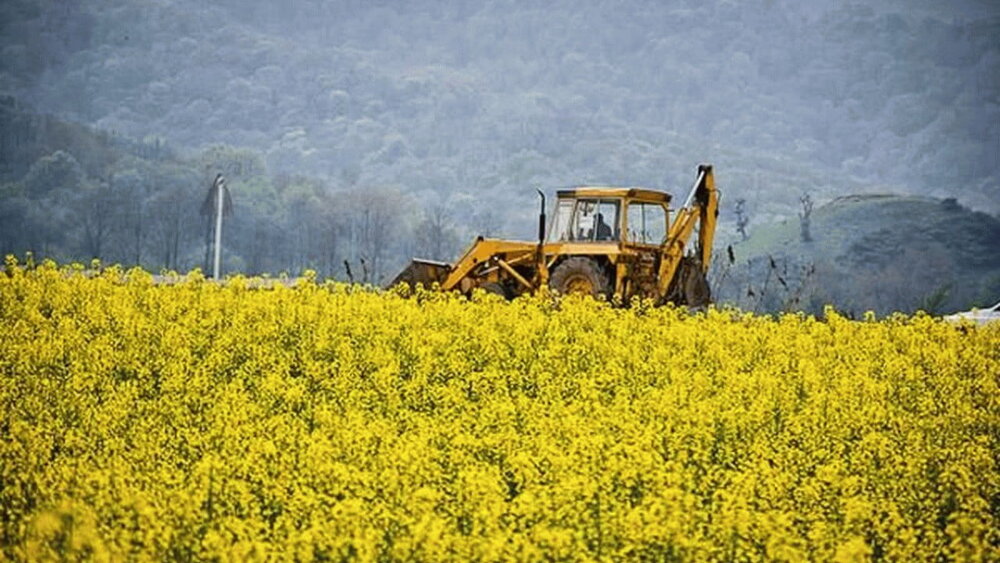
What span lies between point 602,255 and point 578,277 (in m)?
0.69

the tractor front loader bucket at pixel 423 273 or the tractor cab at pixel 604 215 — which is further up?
the tractor cab at pixel 604 215

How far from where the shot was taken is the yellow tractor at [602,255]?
78.4 ft

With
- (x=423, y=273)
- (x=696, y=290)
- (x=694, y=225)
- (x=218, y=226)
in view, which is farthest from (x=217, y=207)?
(x=696, y=290)

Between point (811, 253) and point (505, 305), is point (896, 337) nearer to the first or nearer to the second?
point (505, 305)

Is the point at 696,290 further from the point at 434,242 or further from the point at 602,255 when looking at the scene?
the point at 434,242

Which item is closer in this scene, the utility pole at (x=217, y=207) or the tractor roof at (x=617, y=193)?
the tractor roof at (x=617, y=193)

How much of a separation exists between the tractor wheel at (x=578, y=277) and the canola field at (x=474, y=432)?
4090 mm

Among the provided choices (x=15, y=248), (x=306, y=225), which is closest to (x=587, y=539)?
(x=15, y=248)

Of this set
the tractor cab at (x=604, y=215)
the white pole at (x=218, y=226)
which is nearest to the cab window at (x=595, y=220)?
the tractor cab at (x=604, y=215)

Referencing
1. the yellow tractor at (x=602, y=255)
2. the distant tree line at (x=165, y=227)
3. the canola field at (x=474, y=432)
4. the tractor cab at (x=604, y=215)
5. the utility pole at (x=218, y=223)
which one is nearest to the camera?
the canola field at (x=474, y=432)

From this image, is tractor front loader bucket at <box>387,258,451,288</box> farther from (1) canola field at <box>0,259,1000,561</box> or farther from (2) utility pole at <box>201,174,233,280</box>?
(2) utility pole at <box>201,174,233,280</box>

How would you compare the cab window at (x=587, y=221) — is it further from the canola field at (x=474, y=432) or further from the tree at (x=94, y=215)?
the tree at (x=94, y=215)

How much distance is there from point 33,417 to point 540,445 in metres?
4.07

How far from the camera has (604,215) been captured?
81.4ft
